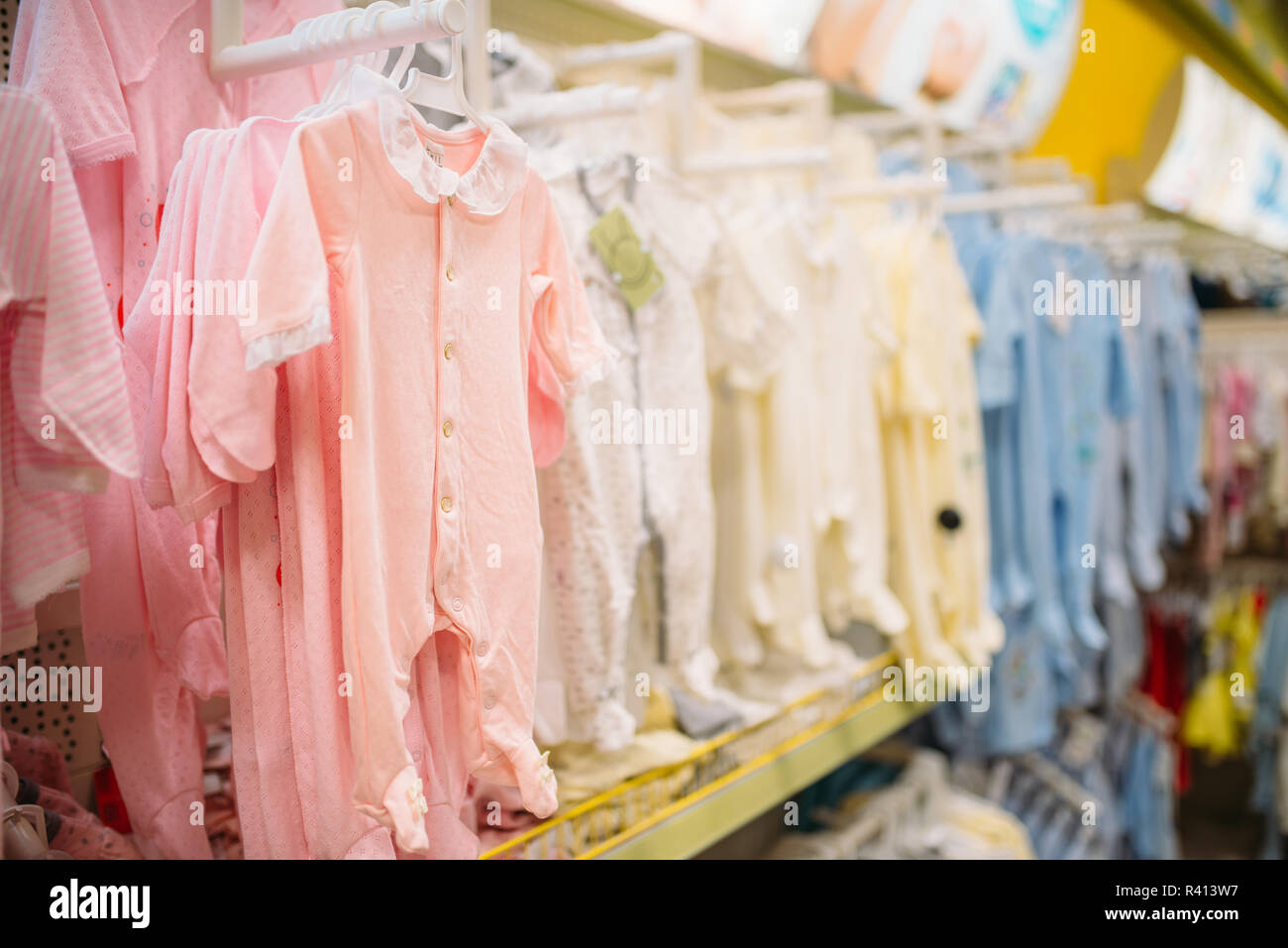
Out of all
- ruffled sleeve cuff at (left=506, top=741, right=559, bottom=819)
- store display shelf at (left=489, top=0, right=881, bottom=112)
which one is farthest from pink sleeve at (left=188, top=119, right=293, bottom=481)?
store display shelf at (left=489, top=0, right=881, bottom=112)

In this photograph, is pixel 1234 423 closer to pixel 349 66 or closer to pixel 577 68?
pixel 577 68

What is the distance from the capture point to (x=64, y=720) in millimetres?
1377

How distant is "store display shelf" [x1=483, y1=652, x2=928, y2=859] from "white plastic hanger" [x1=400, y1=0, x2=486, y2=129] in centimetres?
92

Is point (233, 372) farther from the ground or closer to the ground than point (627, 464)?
farther from the ground

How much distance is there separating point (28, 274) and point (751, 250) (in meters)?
1.19

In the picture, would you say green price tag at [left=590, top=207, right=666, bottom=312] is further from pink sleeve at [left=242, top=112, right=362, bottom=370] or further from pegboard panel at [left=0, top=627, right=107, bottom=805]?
pegboard panel at [left=0, top=627, right=107, bottom=805]

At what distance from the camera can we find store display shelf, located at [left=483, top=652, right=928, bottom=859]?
1491 millimetres

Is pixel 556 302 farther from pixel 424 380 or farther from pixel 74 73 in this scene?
pixel 74 73

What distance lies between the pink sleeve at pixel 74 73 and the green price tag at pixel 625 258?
0.63 m

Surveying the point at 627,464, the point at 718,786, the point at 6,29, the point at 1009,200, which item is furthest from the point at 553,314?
the point at 1009,200

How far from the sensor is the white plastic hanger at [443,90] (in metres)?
1.15

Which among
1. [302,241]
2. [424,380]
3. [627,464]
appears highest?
[302,241]

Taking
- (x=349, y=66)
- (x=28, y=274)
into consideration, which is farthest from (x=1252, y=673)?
(x=28, y=274)

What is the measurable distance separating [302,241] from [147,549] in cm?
43
